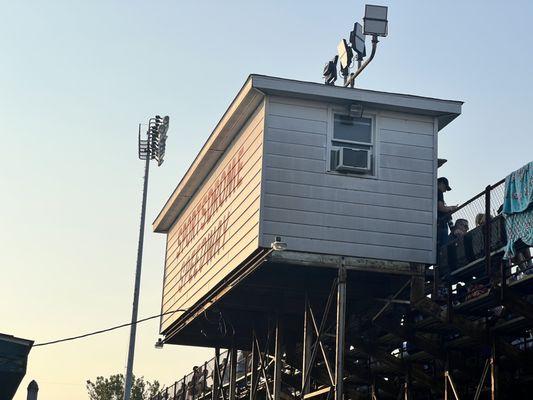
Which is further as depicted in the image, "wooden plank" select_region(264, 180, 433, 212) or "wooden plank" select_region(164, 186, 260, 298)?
"wooden plank" select_region(164, 186, 260, 298)

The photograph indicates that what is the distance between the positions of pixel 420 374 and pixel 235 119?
732cm

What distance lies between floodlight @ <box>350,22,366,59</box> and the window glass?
328cm

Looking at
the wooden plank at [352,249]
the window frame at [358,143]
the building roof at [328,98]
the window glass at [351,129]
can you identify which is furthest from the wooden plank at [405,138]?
the wooden plank at [352,249]

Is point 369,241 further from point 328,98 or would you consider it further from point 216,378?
point 216,378

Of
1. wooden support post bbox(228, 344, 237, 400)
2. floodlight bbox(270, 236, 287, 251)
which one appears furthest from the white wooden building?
wooden support post bbox(228, 344, 237, 400)

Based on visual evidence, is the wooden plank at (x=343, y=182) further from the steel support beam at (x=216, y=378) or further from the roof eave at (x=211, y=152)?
the steel support beam at (x=216, y=378)

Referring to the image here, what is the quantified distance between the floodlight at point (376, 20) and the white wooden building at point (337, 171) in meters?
2.73

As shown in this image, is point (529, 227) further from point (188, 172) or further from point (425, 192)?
point (188, 172)

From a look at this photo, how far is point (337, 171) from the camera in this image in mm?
24203

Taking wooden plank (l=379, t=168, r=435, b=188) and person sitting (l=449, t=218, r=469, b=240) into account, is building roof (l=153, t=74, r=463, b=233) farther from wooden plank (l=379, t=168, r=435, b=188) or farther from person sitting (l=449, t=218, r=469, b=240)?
person sitting (l=449, t=218, r=469, b=240)

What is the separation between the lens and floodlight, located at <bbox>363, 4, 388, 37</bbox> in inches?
1048

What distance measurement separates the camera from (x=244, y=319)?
31.7 metres

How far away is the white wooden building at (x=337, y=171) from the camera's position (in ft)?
77.9

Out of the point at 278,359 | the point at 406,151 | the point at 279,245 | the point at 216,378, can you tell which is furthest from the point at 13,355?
the point at 216,378
